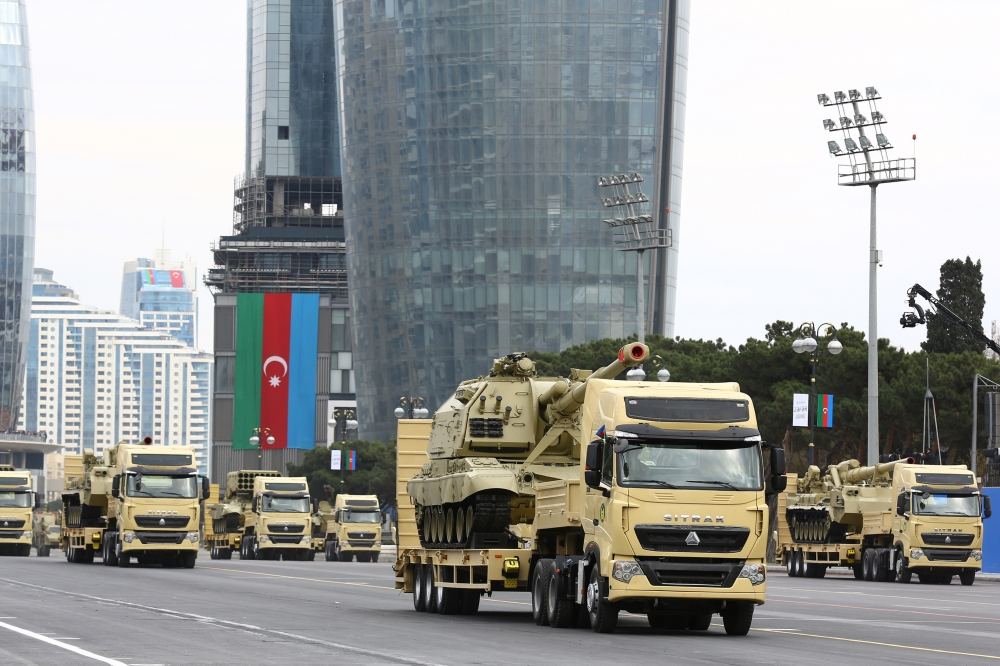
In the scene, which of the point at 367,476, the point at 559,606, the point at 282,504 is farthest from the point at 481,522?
the point at 367,476

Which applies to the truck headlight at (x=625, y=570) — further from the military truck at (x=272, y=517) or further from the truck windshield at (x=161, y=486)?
the military truck at (x=272, y=517)

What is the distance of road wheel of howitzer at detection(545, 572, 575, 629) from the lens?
27750 mm

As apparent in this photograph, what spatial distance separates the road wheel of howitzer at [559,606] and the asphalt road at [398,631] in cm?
46

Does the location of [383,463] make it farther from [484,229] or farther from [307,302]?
[307,302]

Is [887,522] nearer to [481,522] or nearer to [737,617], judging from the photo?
[481,522]

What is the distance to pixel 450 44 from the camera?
6171 inches

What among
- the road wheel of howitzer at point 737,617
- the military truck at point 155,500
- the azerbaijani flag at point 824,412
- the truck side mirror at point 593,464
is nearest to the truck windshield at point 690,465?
the truck side mirror at point 593,464

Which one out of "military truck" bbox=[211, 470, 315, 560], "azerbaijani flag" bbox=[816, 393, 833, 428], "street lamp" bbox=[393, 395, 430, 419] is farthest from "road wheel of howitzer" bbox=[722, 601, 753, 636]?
"military truck" bbox=[211, 470, 315, 560]

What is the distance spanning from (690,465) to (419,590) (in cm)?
941

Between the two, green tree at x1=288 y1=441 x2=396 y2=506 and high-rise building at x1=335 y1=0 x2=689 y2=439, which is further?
high-rise building at x1=335 y1=0 x2=689 y2=439

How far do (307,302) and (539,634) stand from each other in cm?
17121

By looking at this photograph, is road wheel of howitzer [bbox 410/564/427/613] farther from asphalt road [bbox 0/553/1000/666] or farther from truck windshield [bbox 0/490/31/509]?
truck windshield [bbox 0/490/31/509]

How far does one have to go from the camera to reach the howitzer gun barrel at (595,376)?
27.8 m

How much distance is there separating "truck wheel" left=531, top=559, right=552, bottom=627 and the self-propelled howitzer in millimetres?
1928
